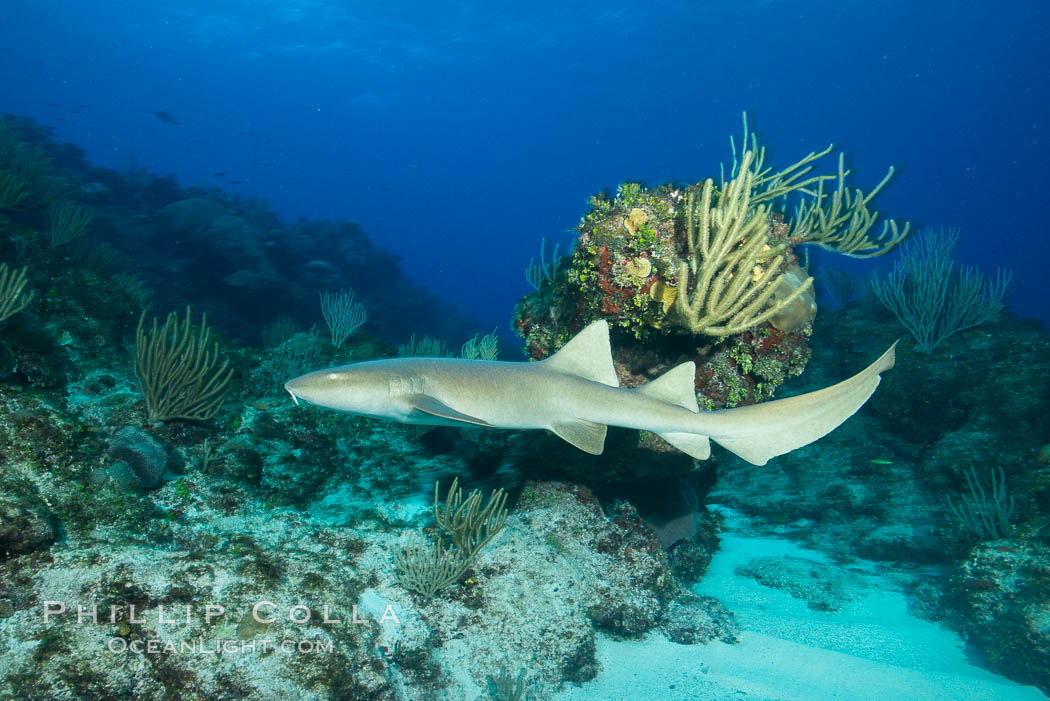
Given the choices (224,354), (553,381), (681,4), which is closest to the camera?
(553,381)

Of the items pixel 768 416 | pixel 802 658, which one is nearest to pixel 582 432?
pixel 768 416

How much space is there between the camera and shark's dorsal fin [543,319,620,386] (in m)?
3.53

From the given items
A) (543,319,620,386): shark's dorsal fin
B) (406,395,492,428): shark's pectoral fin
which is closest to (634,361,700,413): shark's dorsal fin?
(543,319,620,386): shark's dorsal fin

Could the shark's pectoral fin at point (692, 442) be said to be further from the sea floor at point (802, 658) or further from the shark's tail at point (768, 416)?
the sea floor at point (802, 658)

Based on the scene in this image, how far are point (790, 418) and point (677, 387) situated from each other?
31.1 inches

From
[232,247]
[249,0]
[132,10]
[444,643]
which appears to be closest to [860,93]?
[249,0]

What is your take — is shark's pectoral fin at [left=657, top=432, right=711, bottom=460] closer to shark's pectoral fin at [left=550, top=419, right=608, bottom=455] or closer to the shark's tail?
the shark's tail

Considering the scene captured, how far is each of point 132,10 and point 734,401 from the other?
105 metres

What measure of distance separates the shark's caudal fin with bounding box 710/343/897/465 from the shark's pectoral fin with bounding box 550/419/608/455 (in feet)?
2.72

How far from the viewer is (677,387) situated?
3.48 metres

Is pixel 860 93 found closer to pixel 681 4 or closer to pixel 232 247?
pixel 681 4

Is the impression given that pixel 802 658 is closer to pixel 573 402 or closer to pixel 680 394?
pixel 680 394

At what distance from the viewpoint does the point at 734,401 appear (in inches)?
186

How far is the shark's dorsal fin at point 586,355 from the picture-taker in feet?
11.6
